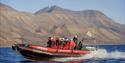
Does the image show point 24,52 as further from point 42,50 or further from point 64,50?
point 64,50

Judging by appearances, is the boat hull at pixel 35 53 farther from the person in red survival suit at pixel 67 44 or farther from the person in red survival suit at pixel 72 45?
the person in red survival suit at pixel 72 45

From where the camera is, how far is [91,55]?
128 feet

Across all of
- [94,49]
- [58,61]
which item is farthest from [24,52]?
[94,49]

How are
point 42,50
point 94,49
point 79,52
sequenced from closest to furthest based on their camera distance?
point 42,50
point 79,52
point 94,49

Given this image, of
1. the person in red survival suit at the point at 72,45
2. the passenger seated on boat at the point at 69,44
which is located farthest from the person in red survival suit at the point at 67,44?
the person in red survival suit at the point at 72,45

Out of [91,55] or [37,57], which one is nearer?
[37,57]

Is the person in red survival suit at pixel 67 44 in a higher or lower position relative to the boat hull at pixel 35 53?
higher

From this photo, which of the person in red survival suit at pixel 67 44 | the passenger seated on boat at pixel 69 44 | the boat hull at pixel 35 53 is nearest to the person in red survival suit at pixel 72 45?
the passenger seated on boat at pixel 69 44

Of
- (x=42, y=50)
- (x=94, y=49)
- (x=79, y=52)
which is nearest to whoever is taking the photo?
(x=42, y=50)

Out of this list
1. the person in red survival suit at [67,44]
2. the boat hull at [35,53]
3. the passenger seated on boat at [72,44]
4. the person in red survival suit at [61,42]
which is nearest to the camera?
the boat hull at [35,53]

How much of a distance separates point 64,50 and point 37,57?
2.97m

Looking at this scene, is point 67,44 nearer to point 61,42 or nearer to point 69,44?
point 69,44

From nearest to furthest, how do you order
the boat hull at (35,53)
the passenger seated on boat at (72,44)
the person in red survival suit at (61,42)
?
the boat hull at (35,53) < the person in red survival suit at (61,42) < the passenger seated on boat at (72,44)

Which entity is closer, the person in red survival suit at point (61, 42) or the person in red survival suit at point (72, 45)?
the person in red survival suit at point (61, 42)
